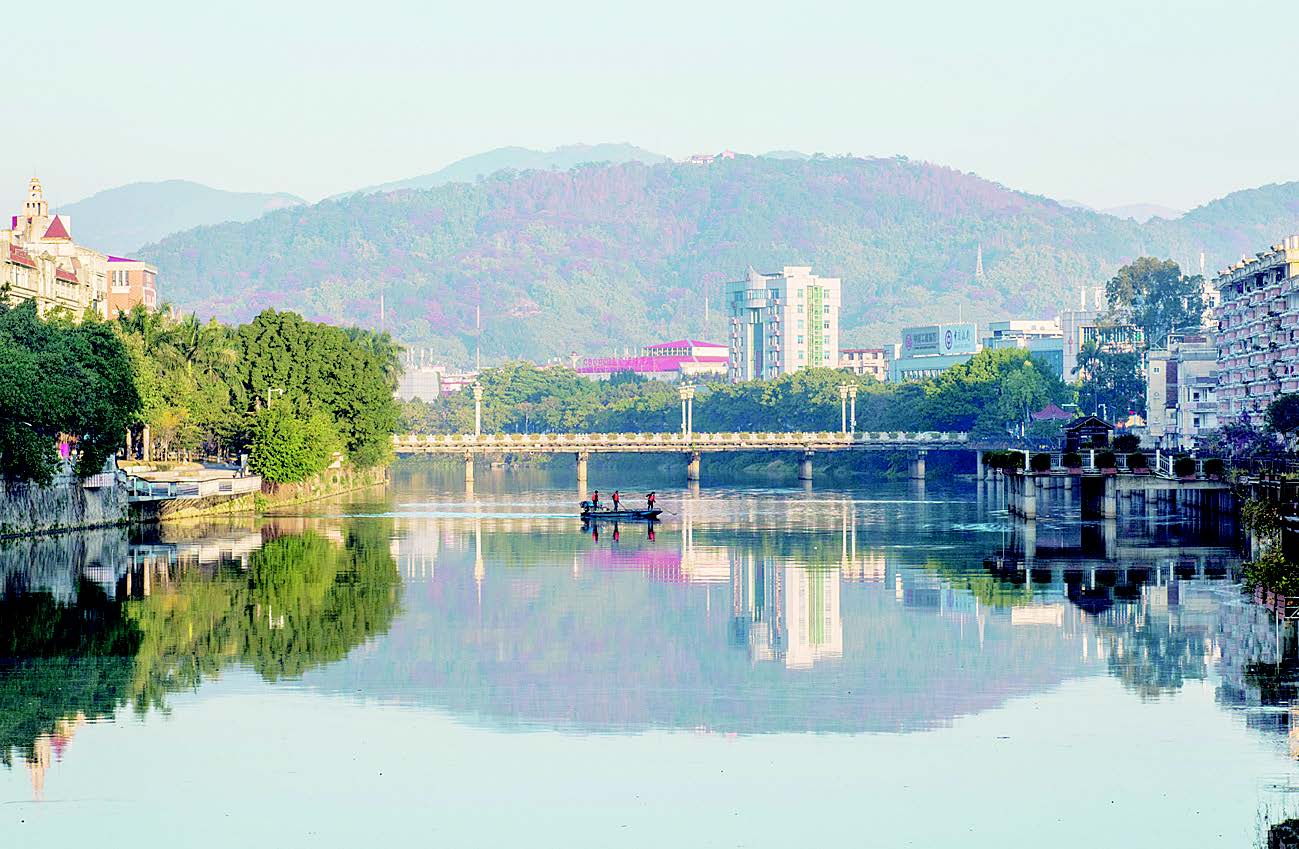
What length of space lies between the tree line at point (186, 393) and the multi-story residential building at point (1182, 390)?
213 ft

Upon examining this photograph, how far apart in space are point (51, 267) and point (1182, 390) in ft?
308

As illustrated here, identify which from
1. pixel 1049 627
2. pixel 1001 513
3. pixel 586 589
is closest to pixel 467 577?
pixel 586 589

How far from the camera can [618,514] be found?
10888 centimetres

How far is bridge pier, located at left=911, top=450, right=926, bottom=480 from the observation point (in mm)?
179875

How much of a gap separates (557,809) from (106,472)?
67.0 metres

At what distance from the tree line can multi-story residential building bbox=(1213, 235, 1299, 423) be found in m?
63.3

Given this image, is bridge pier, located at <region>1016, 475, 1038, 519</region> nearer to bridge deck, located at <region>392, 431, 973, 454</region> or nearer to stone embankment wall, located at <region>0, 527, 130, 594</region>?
stone embankment wall, located at <region>0, 527, 130, 594</region>

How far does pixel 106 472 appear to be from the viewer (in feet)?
313

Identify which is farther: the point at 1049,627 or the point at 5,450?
the point at 5,450

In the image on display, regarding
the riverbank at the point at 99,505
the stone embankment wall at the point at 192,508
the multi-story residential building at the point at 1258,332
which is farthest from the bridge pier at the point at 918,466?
the stone embankment wall at the point at 192,508

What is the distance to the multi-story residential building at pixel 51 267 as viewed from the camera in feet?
468

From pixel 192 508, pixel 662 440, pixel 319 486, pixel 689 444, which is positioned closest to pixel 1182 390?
pixel 689 444

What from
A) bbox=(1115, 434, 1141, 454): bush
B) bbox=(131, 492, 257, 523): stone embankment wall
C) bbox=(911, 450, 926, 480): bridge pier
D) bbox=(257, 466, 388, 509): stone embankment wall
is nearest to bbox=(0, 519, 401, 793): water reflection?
bbox=(131, 492, 257, 523): stone embankment wall

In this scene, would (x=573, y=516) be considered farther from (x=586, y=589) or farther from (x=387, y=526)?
(x=586, y=589)
